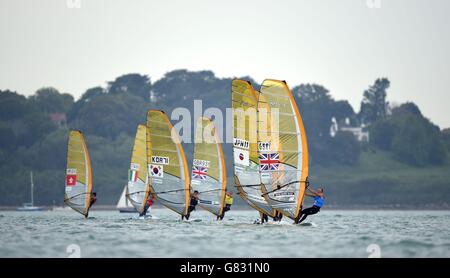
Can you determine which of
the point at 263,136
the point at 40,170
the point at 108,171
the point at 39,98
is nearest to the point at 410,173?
the point at 108,171

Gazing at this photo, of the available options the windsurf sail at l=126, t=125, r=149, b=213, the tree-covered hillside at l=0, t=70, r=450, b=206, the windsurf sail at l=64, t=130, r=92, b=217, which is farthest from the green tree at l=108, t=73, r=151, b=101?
the windsurf sail at l=64, t=130, r=92, b=217

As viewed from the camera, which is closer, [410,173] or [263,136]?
[263,136]

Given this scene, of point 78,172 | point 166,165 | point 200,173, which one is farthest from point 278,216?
point 78,172

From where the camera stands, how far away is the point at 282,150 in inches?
1752

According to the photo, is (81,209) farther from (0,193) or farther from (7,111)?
(7,111)

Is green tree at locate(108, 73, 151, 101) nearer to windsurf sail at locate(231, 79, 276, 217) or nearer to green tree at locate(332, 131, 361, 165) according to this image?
green tree at locate(332, 131, 361, 165)

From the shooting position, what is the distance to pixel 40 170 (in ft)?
491

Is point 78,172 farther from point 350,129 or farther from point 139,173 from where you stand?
point 350,129

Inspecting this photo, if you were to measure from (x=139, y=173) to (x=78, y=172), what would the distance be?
451cm

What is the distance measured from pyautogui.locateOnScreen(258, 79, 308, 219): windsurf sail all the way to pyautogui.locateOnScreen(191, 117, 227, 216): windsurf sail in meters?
8.16

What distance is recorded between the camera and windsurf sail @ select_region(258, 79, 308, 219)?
44.1 m

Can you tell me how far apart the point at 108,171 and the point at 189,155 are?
12165 mm
